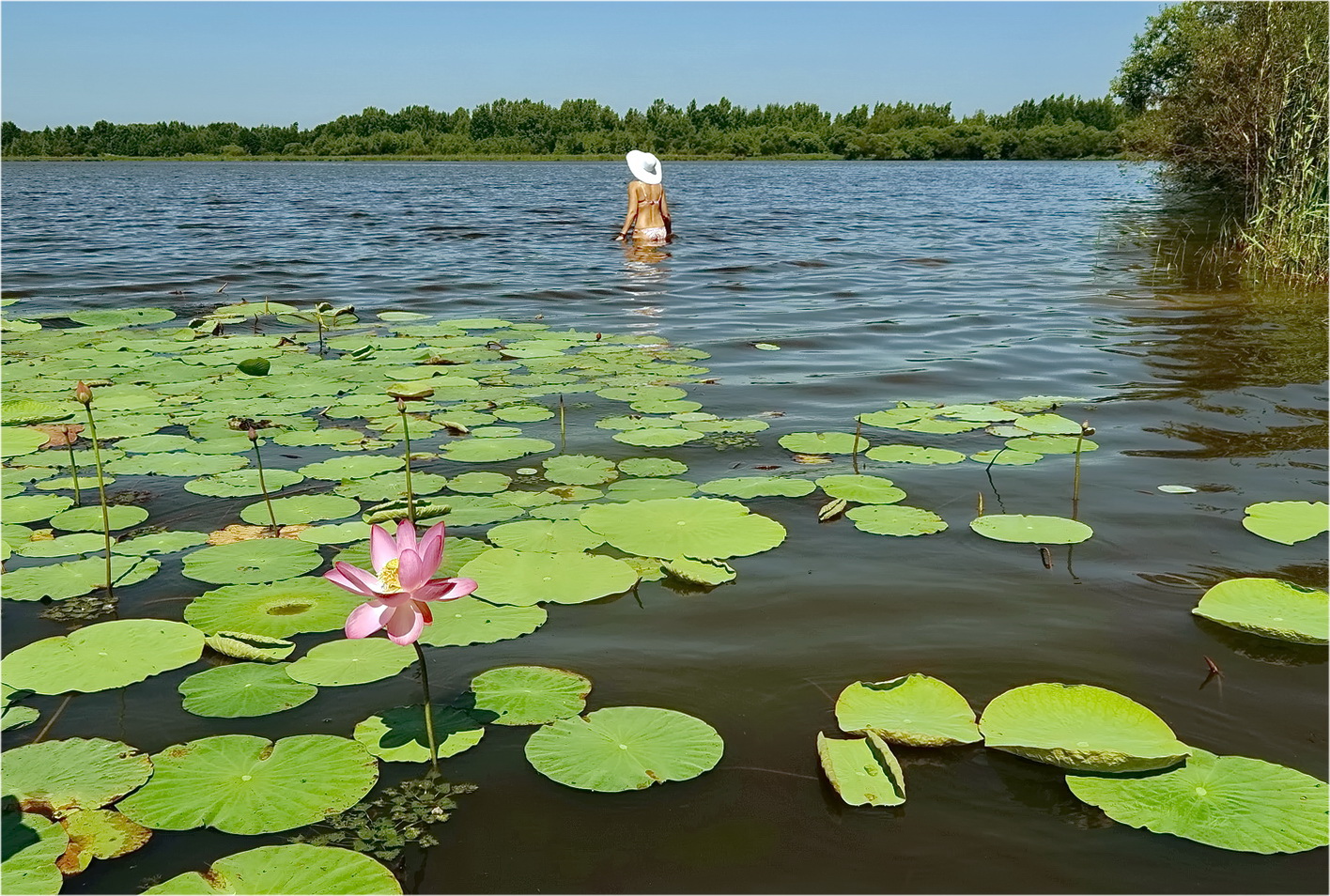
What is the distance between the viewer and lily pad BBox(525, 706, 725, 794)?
1.94 meters

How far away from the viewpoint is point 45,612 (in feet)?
8.84

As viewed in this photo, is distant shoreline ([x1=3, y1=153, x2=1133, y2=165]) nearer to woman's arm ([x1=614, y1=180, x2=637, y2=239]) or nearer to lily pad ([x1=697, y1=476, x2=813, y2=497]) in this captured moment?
woman's arm ([x1=614, y1=180, x2=637, y2=239])

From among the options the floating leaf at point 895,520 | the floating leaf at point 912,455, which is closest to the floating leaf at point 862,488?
the floating leaf at point 895,520

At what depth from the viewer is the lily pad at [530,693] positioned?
2.18 meters

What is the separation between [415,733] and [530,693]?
0.93ft

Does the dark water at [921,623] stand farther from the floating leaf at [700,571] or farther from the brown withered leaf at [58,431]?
the brown withered leaf at [58,431]

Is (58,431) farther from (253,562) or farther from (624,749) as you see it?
(624,749)

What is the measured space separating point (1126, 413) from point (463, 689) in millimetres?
3885

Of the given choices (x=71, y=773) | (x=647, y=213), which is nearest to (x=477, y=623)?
(x=71, y=773)

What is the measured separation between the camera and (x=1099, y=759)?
192 centimetres

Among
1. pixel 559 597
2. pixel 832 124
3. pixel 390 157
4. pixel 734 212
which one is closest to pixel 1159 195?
pixel 734 212

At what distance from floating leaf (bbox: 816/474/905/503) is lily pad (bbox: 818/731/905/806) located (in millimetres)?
1633

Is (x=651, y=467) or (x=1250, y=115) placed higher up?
(x=1250, y=115)

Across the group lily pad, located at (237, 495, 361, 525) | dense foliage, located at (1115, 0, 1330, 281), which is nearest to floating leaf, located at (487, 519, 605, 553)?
lily pad, located at (237, 495, 361, 525)
